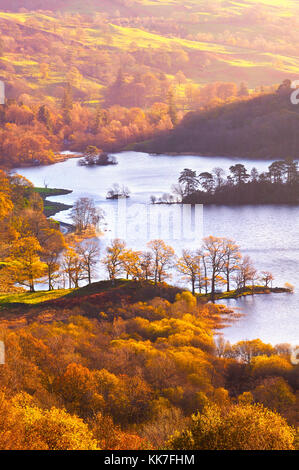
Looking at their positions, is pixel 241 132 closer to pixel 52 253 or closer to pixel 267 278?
pixel 267 278

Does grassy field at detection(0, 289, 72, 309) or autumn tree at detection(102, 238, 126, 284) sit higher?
autumn tree at detection(102, 238, 126, 284)

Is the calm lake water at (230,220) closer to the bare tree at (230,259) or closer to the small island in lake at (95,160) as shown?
the small island in lake at (95,160)

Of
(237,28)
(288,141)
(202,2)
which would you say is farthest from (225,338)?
(202,2)

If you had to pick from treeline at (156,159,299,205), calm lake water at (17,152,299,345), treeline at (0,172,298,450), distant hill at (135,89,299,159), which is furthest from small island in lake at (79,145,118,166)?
treeline at (0,172,298,450)

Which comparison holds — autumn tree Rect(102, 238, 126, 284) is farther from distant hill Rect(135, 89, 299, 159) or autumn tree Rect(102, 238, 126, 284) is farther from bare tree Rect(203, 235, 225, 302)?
distant hill Rect(135, 89, 299, 159)

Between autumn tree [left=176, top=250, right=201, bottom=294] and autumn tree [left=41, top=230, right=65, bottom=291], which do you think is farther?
autumn tree [left=176, top=250, right=201, bottom=294]

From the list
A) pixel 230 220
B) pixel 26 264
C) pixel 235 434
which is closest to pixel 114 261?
pixel 26 264

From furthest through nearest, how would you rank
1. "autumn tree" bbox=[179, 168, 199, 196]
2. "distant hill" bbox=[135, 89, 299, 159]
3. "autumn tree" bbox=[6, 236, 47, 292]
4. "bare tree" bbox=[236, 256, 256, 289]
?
"distant hill" bbox=[135, 89, 299, 159] → "autumn tree" bbox=[179, 168, 199, 196] → "bare tree" bbox=[236, 256, 256, 289] → "autumn tree" bbox=[6, 236, 47, 292]
